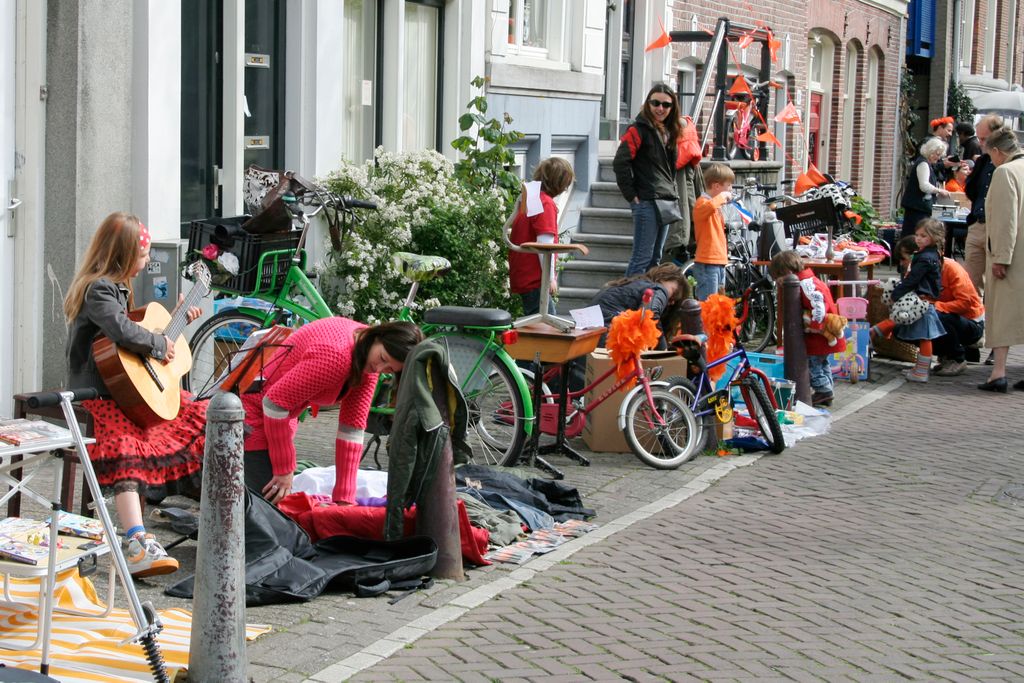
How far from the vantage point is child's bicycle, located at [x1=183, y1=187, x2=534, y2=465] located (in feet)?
26.1

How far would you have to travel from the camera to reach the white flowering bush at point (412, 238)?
33.4 ft

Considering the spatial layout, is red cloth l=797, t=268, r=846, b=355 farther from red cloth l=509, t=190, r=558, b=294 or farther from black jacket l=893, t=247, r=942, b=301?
red cloth l=509, t=190, r=558, b=294

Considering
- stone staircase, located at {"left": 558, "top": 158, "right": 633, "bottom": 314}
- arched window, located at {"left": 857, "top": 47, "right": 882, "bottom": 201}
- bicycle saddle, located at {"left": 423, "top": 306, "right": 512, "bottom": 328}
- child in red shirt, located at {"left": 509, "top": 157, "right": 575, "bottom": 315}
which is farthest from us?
arched window, located at {"left": 857, "top": 47, "right": 882, "bottom": 201}

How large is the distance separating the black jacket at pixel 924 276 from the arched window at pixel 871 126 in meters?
15.6

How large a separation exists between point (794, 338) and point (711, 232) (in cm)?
135

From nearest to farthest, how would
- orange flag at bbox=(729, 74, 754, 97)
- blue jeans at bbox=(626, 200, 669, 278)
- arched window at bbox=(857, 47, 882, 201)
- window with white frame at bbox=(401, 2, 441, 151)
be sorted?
blue jeans at bbox=(626, 200, 669, 278) < window with white frame at bbox=(401, 2, 441, 151) < orange flag at bbox=(729, 74, 754, 97) < arched window at bbox=(857, 47, 882, 201)

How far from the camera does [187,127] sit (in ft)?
32.5

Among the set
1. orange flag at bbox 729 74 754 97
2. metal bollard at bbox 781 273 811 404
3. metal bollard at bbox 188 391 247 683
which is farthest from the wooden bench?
orange flag at bbox 729 74 754 97

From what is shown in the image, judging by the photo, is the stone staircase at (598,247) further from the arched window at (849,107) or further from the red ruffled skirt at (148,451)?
the arched window at (849,107)

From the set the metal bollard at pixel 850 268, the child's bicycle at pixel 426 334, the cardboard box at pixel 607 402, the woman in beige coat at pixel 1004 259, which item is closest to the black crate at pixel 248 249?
the child's bicycle at pixel 426 334

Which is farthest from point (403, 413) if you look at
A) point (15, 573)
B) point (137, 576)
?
point (15, 573)

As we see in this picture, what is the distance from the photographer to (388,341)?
6.18 m

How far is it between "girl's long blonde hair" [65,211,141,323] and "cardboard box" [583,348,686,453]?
3519 mm

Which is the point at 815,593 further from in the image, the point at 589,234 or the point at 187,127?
the point at 589,234
